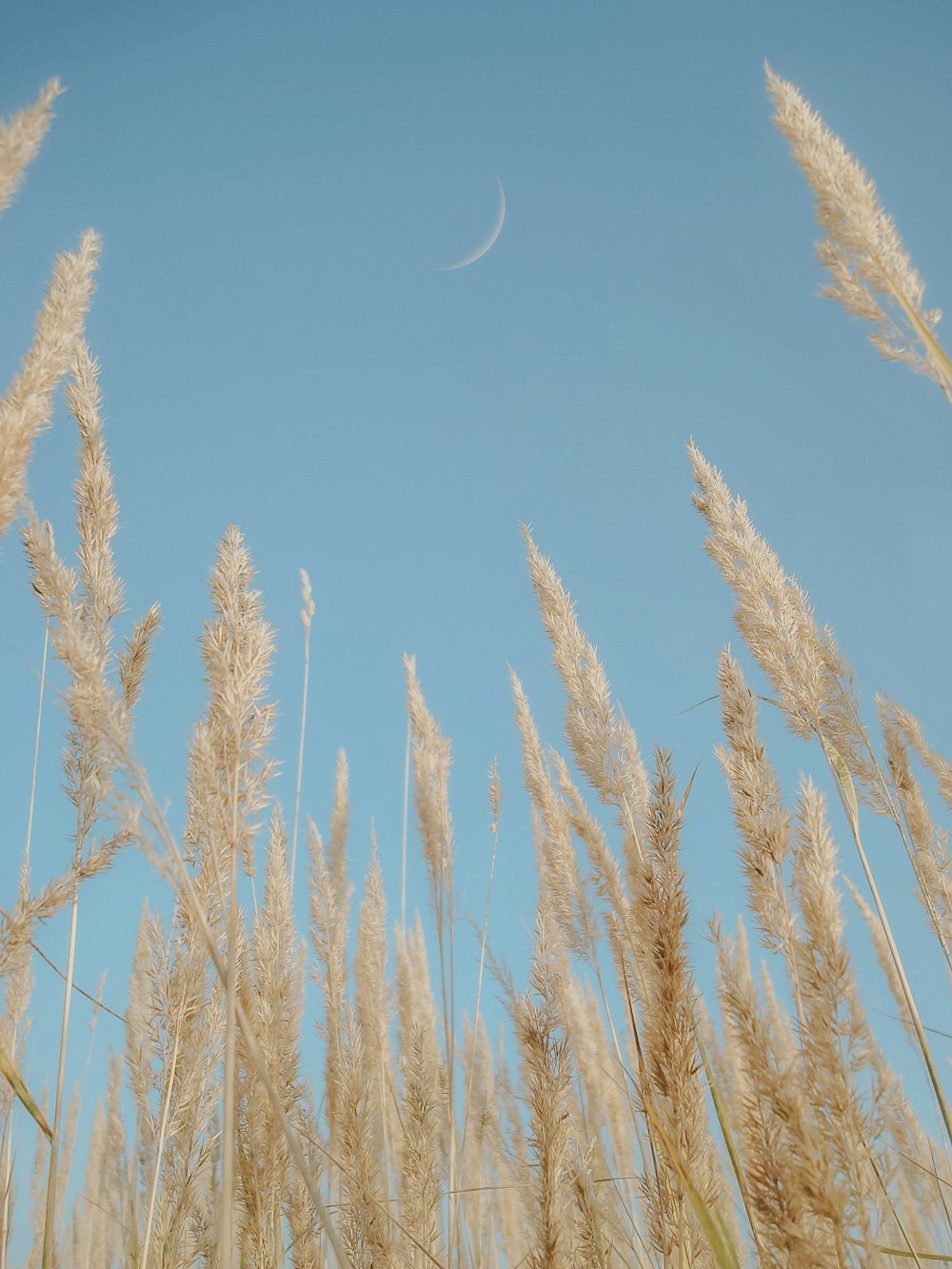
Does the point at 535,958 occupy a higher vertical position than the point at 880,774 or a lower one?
lower

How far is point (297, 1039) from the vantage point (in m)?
2.64

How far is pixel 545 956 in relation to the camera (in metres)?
1.67

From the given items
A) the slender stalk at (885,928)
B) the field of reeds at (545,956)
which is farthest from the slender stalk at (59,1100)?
the slender stalk at (885,928)

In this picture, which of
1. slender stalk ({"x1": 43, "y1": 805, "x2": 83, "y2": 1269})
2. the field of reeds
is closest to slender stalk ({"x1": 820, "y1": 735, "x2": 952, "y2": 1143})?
the field of reeds

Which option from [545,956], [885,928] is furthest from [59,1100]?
[885,928]

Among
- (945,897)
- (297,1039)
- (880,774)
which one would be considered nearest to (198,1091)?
(297,1039)

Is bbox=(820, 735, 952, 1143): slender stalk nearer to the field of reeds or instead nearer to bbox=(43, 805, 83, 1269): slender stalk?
the field of reeds

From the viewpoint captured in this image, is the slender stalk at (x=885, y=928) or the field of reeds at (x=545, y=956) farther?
the slender stalk at (x=885, y=928)

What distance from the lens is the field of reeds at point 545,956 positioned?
3.67 feet

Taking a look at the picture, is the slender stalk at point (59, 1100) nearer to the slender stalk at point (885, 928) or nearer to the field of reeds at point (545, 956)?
the field of reeds at point (545, 956)

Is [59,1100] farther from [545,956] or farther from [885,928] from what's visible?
[885,928]

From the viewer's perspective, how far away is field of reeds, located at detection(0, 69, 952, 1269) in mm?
1117

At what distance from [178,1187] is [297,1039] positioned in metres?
0.86

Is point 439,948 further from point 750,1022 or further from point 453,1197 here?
point 750,1022
